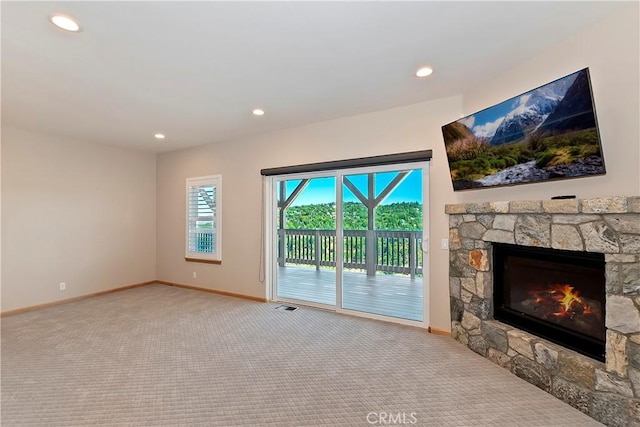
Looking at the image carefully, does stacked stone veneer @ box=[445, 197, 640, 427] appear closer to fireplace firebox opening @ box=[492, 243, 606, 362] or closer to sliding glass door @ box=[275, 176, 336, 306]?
fireplace firebox opening @ box=[492, 243, 606, 362]

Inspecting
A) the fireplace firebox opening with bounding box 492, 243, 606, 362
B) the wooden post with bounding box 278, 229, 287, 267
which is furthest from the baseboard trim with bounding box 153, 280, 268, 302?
the fireplace firebox opening with bounding box 492, 243, 606, 362

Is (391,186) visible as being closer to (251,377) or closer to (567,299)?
(567,299)

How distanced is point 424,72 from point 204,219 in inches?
170

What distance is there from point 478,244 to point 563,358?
1.09 m

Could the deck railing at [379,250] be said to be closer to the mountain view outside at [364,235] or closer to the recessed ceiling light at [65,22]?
the mountain view outside at [364,235]

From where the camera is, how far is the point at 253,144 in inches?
191

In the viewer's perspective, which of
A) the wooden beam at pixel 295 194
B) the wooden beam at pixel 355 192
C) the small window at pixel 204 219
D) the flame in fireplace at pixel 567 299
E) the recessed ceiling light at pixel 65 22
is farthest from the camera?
the small window at pixel 204 219

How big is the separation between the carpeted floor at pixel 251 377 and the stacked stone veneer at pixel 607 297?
0.49 feet

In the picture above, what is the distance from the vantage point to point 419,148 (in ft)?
11.6

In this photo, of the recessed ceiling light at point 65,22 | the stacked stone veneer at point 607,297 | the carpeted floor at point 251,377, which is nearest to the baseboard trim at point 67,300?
the carpeted floor at point 251,377

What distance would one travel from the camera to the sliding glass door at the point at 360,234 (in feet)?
12.5

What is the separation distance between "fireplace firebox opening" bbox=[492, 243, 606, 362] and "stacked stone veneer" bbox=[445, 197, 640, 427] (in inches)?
3.8

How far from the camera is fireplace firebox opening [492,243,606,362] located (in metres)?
2.14

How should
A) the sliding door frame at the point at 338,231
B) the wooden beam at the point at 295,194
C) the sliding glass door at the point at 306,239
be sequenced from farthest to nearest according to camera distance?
the wooden beam at the point at 295,194 → the sliding glass door at the point at 306,239 → the sliding door frame at the point at 338,231
